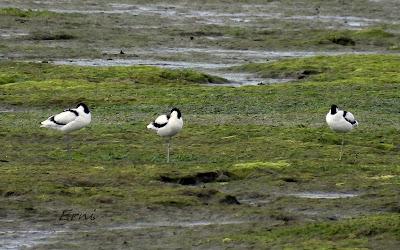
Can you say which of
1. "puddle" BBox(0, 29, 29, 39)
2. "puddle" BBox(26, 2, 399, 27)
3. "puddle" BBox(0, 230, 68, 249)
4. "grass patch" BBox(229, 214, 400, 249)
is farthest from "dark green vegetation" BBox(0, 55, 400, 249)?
"puddle" BBox(26, 2, 399, 27)

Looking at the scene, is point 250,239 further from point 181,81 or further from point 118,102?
point 181,81

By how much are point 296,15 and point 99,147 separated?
3488cm

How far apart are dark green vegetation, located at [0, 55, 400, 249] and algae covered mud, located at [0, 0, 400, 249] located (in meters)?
0.03

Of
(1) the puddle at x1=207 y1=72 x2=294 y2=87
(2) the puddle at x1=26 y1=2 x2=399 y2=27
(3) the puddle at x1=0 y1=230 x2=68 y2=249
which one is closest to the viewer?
(3) the puddle at x1=0 y1=230 x2=68 y2=249

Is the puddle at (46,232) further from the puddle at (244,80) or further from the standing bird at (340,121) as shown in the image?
the puddle at (244,80)

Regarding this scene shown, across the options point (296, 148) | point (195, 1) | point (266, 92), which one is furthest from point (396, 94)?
point (195, 1)

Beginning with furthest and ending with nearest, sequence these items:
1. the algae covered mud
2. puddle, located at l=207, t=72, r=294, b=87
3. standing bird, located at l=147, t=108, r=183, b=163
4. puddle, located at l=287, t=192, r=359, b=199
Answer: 1. puddle, located at l=207, t=72, r=294, b=87
2. standing bird, located at l=147, t=108, r=183, b=163
3. puddle, located at l=287, t=192, r=359, b=199
4. the algae covered mud

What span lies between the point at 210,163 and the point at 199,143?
8.14 feet

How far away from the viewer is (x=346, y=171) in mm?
21281

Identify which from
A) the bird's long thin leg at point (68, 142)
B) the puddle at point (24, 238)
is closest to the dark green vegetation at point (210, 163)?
the bird's long thin leg at point (68, 142)

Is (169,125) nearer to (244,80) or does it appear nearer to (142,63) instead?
(244,80)

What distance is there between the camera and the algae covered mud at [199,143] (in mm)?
17141

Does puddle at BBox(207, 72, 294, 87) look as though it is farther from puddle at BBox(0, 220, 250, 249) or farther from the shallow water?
puddle at BBox(0, 220, 250, 249)

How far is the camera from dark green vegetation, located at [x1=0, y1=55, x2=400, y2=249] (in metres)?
17.0
